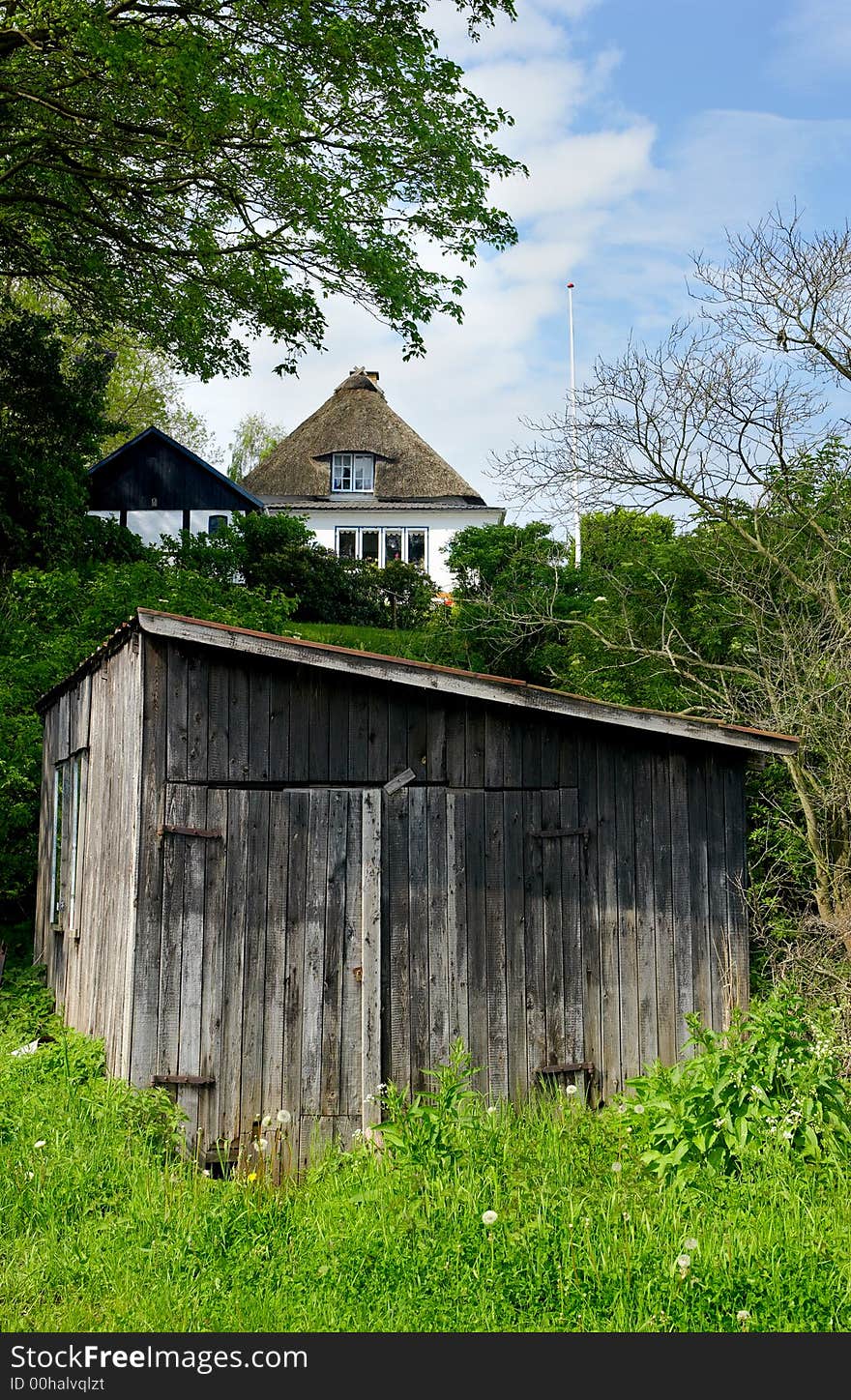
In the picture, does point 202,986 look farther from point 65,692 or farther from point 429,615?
point 429,615

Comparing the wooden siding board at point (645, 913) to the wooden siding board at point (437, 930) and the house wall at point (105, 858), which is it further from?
the house wall at point (105, 858)

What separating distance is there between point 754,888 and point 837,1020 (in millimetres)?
2526

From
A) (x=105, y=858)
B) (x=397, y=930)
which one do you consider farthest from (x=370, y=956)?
(x=105, y=858)

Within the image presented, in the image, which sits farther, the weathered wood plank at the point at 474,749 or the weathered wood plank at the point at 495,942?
Answer: the weathered wood plank at the point at 474,749

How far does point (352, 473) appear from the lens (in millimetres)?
41625

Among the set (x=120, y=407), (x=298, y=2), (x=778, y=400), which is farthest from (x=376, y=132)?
(x=120, y=407)

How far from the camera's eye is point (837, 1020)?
8.89 m

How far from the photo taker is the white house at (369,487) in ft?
132

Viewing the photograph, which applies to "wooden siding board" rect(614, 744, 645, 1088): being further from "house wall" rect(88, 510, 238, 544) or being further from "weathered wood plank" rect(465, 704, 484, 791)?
"house wall" rect(88, 510, 238, 544)

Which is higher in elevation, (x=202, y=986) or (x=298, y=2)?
(x=298, y=2)

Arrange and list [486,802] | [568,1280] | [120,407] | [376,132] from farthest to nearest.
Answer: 1. [120,407]
2. [376,132]
3. [486,802]
4. [568,1280]

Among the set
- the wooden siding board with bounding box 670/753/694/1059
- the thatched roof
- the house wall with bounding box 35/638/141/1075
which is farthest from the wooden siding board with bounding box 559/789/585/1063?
the thatched roof

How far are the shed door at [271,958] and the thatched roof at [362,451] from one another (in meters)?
33.8

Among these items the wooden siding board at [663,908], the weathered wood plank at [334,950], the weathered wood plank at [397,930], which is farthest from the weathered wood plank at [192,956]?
the wooden siding board at [663,908]
